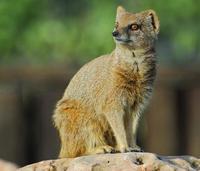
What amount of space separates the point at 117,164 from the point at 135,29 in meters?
1.79

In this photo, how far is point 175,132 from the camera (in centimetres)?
2144

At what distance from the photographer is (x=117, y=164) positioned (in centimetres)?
988

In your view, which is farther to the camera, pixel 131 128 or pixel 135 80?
→ pixel 131 128

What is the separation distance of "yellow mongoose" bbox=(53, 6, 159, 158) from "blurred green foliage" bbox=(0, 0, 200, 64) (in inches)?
390

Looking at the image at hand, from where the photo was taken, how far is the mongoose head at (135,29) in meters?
10.7

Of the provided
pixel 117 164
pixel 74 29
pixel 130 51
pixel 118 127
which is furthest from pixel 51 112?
pixel 117 164

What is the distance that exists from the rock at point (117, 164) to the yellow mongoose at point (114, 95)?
713 millimetres

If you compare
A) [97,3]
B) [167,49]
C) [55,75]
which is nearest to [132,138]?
[55,75]

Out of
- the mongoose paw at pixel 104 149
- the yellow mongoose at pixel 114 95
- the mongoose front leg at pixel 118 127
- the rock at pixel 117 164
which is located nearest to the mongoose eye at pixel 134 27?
the yellow mongoose at pixel 114 95

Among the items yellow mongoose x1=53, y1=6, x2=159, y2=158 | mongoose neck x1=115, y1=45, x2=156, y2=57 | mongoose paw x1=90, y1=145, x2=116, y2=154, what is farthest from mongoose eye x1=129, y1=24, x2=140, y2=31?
mongoose paw x1=90, y1=145, x2=116, y2=154

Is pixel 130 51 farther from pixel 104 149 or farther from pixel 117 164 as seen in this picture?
pixel 117 164

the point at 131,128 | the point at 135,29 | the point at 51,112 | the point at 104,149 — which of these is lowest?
the point at 51,112

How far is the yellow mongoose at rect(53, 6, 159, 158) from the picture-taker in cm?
1087

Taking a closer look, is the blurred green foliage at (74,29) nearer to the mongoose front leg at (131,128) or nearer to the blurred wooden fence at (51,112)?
the blurred wooden fence at (51,112)
